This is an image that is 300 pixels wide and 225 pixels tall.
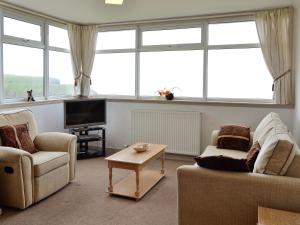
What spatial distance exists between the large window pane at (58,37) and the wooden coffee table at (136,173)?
269 centimetres

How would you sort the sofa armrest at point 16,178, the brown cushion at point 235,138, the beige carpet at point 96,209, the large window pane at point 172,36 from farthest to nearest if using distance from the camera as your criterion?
the large window pane at point 172,36, the brown cushion at point 235,138, the sofa armrest at point 16,178, the beige carpet at point 96,209

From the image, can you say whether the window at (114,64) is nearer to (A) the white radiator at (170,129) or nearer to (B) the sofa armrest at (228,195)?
(A) the white radiator at (170,129)

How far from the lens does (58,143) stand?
3629mm

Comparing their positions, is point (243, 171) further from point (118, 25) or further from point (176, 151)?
point (118, 25)

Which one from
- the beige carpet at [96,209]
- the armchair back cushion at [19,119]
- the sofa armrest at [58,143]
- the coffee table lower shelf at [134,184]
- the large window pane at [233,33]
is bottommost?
the beige carpet at [96,209]

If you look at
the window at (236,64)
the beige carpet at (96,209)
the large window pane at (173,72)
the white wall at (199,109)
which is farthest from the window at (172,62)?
the beige carpet at (96,209)

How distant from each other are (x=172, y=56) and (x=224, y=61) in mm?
938

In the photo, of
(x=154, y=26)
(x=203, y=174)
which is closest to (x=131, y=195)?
(x=203, y=174)

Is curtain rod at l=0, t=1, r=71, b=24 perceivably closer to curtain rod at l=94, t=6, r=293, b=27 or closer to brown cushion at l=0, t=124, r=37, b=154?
curtain rod at l=94, t=6, r=293, b=27

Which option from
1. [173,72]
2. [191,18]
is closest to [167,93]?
[173,72]

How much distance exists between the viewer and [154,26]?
5152 millimetres

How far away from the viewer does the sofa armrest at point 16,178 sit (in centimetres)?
286

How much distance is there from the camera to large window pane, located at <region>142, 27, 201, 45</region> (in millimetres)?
4926

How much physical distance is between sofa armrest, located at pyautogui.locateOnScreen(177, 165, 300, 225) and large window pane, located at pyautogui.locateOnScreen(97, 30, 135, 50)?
373 cm
